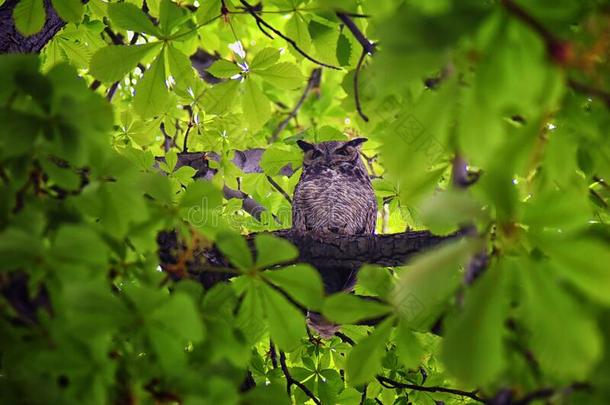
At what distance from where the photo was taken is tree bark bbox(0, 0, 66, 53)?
1.88 meters

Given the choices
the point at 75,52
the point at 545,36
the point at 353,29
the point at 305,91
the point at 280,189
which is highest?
the point at 305,91

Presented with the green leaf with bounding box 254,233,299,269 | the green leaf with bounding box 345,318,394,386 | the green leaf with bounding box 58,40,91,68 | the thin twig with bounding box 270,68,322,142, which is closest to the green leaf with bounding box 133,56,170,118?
the green leaf with bounding box 58,40,91,68

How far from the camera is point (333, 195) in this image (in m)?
2.64

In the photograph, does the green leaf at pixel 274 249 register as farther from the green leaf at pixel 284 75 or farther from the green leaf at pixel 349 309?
the green leaf at pixel 284 75

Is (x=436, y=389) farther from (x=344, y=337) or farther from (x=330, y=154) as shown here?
(x=330, y=154)

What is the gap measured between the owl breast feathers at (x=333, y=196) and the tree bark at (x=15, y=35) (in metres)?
1.32

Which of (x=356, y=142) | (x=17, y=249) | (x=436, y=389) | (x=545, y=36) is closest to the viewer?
(x=545, y=36)

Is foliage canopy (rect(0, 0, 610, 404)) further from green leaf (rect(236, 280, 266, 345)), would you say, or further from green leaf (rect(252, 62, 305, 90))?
green leaf (rect(252, 62, 305, 90))

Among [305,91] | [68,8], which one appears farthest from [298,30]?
[305,91]

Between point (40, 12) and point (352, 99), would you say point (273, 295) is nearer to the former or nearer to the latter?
point (352, 99)

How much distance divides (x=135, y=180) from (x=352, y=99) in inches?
27.4

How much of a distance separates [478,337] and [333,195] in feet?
6.74

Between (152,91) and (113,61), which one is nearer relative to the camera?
(113,61)

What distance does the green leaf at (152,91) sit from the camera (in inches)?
60.4
